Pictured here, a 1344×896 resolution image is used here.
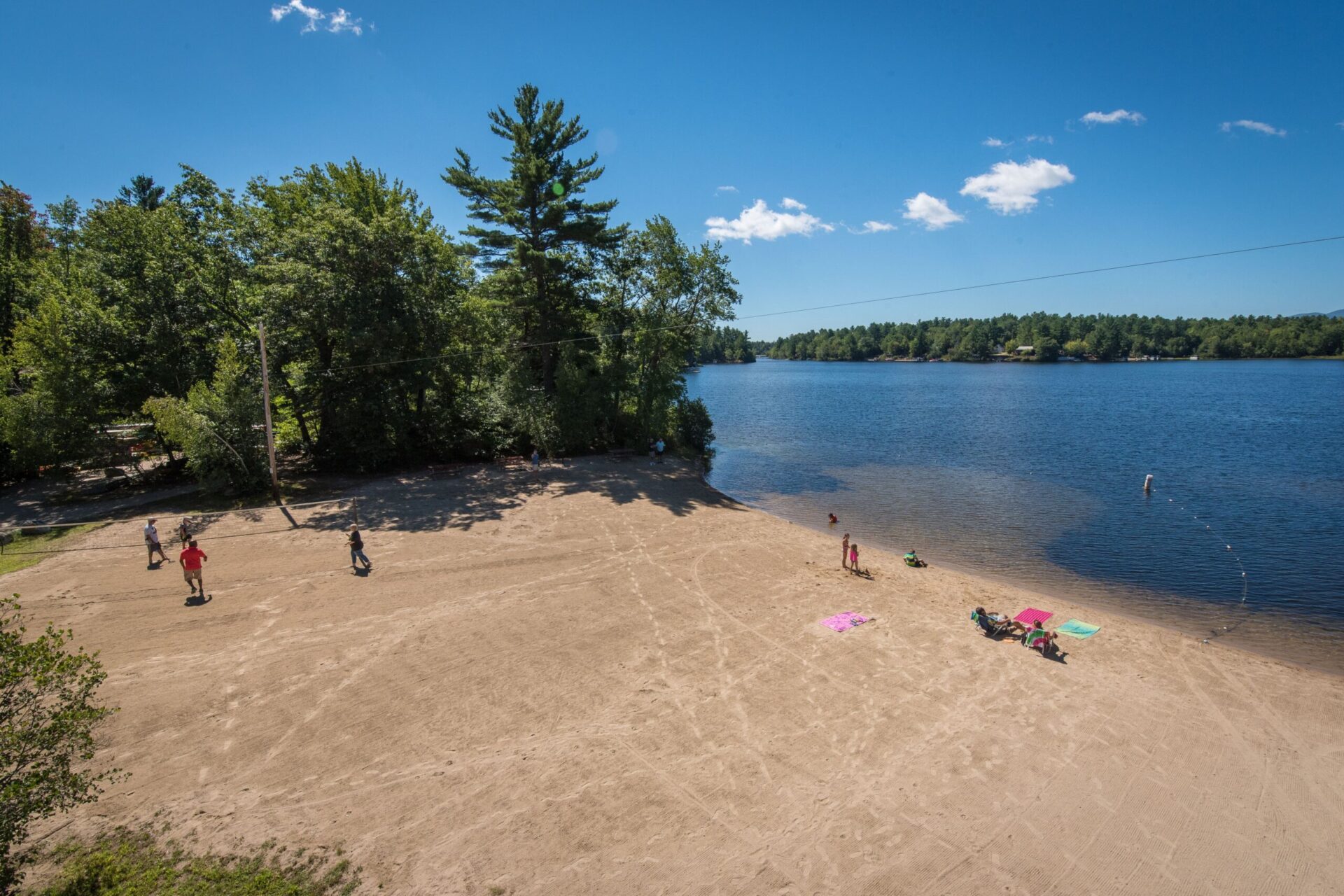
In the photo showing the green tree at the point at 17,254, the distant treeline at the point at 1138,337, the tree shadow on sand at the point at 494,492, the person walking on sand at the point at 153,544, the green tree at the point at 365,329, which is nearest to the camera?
the person walking on sand at the point at 153,544

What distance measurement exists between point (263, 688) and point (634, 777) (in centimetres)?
771

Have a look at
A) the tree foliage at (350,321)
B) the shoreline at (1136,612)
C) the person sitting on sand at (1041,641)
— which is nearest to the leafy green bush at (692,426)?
the tree foliage at (350,321)

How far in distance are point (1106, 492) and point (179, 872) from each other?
38.7 m

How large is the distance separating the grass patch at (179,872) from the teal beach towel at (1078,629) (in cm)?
1650

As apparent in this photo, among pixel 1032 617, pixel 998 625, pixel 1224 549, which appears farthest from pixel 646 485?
pixel 1224 549

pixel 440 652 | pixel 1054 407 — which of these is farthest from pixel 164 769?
pixel 1054 407

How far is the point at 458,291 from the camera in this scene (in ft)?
101

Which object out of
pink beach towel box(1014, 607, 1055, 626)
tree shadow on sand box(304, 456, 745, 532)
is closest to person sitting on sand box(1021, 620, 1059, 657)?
pink beach towel box(1014, 607, 1055, 626)

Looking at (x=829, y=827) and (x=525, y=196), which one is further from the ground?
(x=525, y=196)

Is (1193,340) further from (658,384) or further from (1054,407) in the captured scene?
(658,384)

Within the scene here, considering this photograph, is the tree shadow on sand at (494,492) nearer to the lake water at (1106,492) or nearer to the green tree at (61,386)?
the lake water at (1106,492)

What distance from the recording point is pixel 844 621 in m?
14.9

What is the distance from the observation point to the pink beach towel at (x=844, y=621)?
14594 mm

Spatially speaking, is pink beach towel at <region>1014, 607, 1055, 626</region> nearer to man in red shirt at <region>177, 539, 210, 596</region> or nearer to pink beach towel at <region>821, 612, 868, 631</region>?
pink beach towel at <region>821, 612, 868, 631</region>
